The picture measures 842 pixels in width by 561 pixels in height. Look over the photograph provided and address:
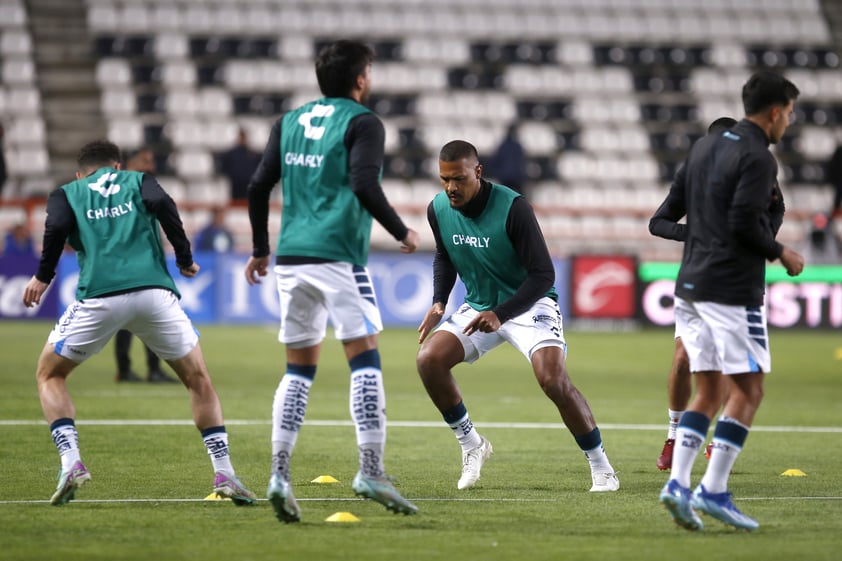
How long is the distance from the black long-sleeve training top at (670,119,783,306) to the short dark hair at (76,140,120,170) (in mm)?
3314

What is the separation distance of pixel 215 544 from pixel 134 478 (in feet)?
8.00

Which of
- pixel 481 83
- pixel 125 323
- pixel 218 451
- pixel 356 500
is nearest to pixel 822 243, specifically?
pixel 481 83

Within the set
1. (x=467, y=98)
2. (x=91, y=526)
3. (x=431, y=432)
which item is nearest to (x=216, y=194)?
(x=467, y=98)

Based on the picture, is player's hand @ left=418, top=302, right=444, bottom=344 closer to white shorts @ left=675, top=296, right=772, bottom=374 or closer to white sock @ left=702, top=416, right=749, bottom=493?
white shorts @ left=675, top=296, right=772, bottom=374

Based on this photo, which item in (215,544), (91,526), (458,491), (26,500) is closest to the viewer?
(215,544)

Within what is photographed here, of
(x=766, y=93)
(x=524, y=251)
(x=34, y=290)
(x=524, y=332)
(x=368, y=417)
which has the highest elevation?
(x=766, y=93)

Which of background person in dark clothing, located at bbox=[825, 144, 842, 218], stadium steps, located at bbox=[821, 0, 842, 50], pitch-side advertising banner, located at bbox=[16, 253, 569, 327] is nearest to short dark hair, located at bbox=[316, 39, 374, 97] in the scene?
pitch-side advertising banner, located at bbox=[16, 253, 569, 327]

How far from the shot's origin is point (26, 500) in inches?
290

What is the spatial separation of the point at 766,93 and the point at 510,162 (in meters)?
19.5

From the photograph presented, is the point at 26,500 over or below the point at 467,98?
below

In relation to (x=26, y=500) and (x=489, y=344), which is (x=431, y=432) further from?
(x=26, y=500)

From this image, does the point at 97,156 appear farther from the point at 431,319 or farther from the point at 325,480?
the point at 325,480

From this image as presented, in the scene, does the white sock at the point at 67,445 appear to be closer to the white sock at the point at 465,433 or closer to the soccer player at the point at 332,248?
the soccer player at the point at 332,248

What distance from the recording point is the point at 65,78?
30281 mm
